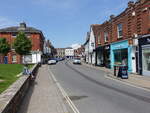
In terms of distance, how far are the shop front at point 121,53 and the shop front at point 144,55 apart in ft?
9.20

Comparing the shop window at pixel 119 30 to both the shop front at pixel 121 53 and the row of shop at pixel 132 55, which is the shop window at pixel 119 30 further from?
the shop front at pixel 121 53

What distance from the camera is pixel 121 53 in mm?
27578

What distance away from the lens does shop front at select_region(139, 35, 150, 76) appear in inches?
796

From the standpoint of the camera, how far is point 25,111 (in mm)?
7832

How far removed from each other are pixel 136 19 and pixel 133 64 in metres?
5.14

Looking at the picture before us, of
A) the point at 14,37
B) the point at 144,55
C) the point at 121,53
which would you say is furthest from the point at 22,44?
the point at 144,55

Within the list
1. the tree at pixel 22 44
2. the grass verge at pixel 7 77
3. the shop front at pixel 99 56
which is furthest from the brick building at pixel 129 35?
the tree at pixel 22 44

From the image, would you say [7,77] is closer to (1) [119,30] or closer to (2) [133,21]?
(2) [133,21]

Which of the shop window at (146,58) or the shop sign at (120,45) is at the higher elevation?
the shop sign at (120,45)

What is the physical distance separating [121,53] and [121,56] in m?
0.41

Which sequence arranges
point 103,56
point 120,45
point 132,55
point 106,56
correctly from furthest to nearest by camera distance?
point 103,56 → point 106,56 → point 120,45 → point 132,55

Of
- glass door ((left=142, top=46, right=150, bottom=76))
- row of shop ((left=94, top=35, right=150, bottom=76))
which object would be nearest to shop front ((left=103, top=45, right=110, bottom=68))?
row of shop ((left=94, top=35, right=150, bottom=76))

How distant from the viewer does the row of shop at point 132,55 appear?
20.6 meters

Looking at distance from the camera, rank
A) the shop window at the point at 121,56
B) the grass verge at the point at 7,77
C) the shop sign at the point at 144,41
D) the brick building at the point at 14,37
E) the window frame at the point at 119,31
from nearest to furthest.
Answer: the grass verge at the point at 7,77
the shop sign at the point at 144,41
the shop window at the point at 121,56
the window frame at the point at 119,31
the brick building at the point at 14,37
